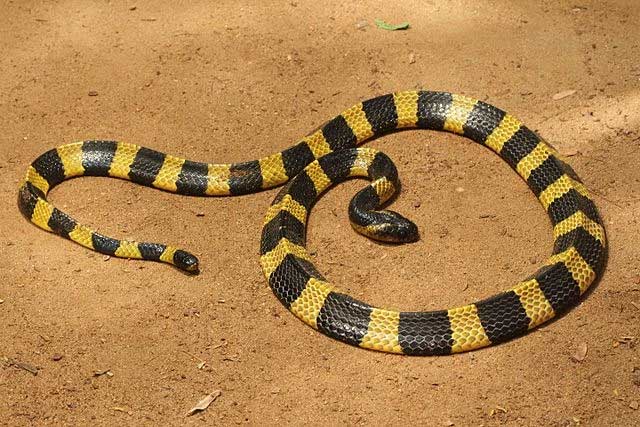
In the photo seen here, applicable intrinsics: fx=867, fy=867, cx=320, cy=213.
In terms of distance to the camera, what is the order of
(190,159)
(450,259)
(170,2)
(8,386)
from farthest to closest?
(170,2), (190,159), (450,259), (8,386)

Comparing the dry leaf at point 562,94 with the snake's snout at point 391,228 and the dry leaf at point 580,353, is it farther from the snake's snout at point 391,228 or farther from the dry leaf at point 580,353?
the dry leaf at point 580,353

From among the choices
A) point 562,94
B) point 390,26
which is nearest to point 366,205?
point 562,94

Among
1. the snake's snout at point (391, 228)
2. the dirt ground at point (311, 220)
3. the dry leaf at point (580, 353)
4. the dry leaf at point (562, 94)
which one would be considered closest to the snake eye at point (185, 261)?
the dirt ground at point (311, 220)

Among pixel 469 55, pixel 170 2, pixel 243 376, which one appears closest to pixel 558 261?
pixel 243 376

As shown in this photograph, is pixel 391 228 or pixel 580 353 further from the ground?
Answer: pixel 391 228

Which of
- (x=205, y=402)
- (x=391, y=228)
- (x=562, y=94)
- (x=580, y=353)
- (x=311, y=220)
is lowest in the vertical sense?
(x=205, y=402)

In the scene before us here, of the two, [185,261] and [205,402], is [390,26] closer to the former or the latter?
[185,261]

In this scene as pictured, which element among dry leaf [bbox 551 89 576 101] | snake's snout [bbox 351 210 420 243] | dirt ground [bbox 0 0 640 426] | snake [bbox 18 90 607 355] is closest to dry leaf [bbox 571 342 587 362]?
dirt ground [bbox 0 0 640 426]

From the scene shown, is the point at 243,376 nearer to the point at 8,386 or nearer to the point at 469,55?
the point at 8,386
